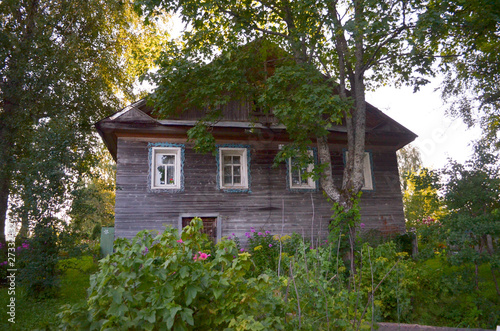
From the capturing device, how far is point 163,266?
9.18 feet

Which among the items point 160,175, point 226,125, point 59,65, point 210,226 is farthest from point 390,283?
point 59,65

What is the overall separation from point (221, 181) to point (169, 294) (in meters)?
10.1

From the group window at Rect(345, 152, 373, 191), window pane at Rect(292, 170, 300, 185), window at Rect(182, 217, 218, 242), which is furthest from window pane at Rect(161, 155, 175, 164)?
window at Rect(345, 152, 373, 191)

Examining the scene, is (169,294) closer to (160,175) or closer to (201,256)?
(201,256)

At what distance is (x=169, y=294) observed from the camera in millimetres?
2639

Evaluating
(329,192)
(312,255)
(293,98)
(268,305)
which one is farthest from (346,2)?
(268,305)

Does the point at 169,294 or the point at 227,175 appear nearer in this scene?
the point at 169,294

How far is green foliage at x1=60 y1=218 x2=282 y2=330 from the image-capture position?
264 cm

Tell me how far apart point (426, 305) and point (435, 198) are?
6.86ft

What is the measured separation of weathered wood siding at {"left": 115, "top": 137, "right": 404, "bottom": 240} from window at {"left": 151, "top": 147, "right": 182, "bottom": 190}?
9.1 inches

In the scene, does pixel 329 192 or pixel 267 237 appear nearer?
pixel 329 192

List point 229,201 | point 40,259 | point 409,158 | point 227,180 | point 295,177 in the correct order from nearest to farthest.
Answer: point 40,259
point 229,201
point 227,180
point 295,177
point 409,158

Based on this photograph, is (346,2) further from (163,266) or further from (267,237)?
(163,266)

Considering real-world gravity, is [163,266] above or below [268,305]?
above
